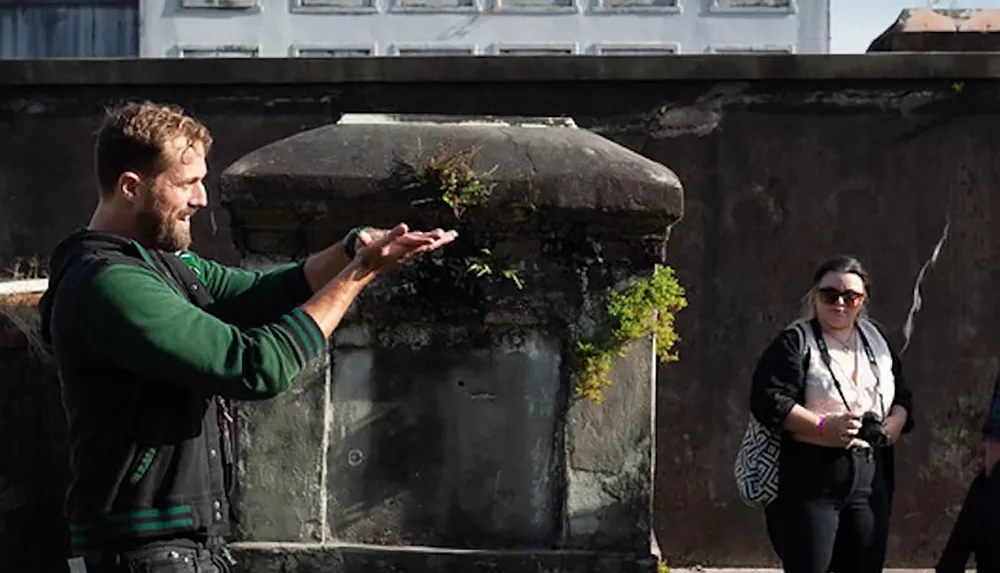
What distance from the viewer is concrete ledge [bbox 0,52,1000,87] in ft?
21.8

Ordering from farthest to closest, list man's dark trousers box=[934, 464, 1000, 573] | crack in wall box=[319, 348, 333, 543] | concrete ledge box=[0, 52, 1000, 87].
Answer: concrete ledge box=[0, 52, 1000, 87], man's dark trousers box=[934, 464, 1000, 573], crack in wall box=[319, 348, 333, 543]

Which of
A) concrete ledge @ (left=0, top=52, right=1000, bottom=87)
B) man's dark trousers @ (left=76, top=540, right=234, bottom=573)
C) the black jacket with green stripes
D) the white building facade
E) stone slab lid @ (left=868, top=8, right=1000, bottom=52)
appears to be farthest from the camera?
the white building facade

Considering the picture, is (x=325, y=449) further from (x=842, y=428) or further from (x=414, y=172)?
(x=842, y=428)

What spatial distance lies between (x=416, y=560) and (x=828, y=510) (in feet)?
5.08

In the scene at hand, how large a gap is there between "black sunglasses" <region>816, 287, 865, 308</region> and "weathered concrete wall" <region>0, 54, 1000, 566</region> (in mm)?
2199

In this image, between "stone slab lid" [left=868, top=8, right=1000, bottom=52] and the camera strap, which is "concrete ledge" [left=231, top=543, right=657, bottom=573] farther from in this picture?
"stone slab lid" [left=868, top=8, right=1000, bottom=52]

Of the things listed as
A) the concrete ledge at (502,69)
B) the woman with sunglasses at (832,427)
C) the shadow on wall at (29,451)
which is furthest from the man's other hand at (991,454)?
the shadow on wall at (29,451)

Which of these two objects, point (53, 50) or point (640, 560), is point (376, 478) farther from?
point (53, 50)

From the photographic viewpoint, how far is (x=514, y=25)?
35062 mm

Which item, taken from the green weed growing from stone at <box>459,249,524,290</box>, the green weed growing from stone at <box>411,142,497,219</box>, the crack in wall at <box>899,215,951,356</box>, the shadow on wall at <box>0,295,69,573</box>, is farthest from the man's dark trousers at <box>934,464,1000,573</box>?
the shadow on wall at <box>0,295,69,573</box>

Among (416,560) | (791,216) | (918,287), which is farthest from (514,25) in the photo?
(416,560)

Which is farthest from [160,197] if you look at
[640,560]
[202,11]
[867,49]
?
[202,11]

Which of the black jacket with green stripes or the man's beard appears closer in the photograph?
the black jacket with green stripes

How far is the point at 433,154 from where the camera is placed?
3676 millimetres
